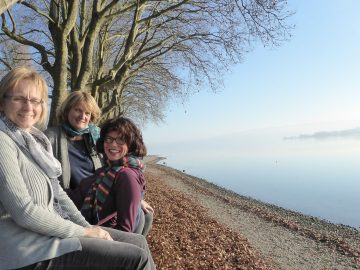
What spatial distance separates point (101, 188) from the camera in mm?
3611

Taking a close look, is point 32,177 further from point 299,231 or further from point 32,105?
point 299,231

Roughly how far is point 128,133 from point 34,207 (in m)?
1.45

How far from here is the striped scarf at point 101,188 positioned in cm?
359

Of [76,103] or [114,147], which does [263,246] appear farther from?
[114,147]

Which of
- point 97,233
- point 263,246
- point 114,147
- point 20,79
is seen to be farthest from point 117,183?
point 263,246

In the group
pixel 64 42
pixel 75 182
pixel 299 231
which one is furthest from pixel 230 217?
pixel 75 182

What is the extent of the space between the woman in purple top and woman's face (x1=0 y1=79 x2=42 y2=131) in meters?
0.94

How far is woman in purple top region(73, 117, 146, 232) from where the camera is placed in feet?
11.5

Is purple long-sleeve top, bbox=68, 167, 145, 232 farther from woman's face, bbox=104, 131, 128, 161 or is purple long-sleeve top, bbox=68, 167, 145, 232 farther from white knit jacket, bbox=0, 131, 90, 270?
white knit jacket, bbox=0, 131, 90, 270

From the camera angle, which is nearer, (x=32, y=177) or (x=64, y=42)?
(x=32, y=177)

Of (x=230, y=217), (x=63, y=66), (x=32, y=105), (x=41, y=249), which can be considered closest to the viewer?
(x=41, y=249)

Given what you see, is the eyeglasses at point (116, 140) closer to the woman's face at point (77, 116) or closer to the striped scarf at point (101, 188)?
the striped scarf at point (101, 188)

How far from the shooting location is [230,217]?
56.8 feet

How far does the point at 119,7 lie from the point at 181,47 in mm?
3237
